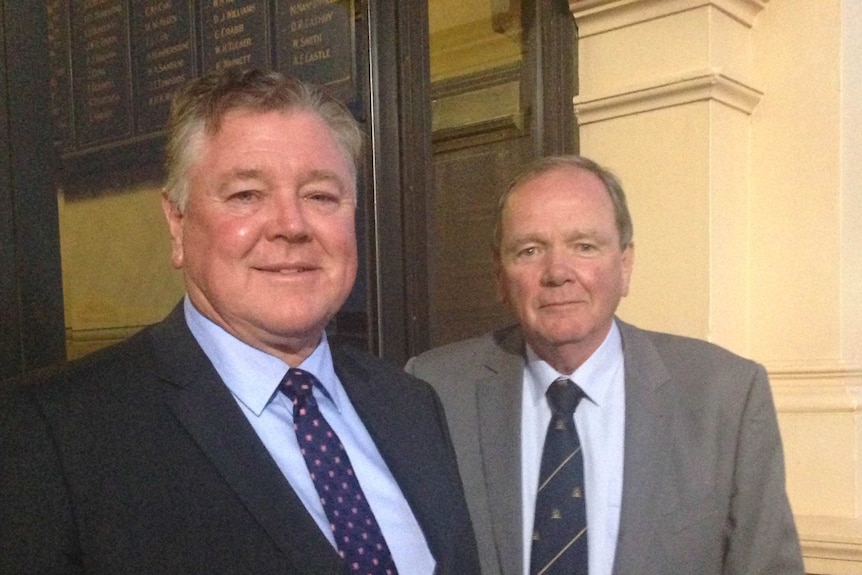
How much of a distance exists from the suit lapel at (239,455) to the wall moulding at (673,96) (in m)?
2.68

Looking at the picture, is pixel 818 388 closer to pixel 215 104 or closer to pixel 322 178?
pixel 322 178

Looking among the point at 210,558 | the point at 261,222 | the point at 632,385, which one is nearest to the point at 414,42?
the point at 632,385

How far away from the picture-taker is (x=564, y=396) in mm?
2266

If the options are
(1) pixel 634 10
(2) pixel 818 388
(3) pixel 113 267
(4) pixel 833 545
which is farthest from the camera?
(1) pixel 634 10

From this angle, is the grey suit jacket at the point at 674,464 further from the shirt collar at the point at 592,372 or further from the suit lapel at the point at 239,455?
the suit lapel at the point at 239,455

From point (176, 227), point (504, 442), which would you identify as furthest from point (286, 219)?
point (504, 442)

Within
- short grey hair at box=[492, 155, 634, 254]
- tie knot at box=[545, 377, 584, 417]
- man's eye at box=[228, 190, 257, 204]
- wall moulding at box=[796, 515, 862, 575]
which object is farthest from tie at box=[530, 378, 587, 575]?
wall moulding at box=[796, 515, 862, 575]

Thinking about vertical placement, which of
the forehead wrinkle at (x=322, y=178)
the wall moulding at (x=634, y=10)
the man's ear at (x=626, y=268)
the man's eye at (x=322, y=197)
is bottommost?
the man's ear at (x=626, y=268)

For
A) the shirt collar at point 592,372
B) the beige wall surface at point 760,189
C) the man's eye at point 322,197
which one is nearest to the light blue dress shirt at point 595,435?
the shirt collar at point 592,372

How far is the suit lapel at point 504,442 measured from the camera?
214cm

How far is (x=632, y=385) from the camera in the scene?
2.29 meters

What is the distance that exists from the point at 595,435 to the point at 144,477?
1.24m

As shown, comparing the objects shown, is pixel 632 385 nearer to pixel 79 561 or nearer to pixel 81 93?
pixel 79 561

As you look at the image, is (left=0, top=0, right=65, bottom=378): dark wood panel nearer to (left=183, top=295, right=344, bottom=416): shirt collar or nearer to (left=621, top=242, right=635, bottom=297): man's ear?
(left=183, top=295, right=344, bottom=416): shirt collar
